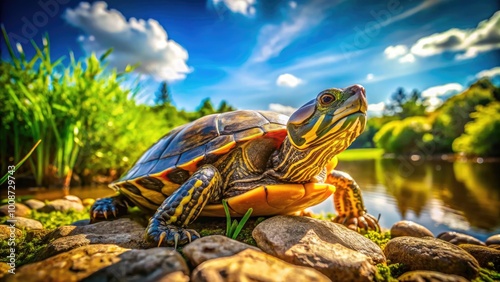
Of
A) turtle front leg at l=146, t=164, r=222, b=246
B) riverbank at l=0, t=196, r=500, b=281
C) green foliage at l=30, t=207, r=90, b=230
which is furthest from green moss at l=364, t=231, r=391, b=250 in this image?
green foliage at l=30, t=207, r=90, b=230

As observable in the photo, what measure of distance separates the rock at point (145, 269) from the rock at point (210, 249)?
7 cm

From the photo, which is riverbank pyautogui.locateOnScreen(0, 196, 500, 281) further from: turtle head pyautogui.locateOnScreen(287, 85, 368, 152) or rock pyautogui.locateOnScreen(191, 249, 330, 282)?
turtle head pyautogui.locateOnScreen(287, 85, 368, 152)

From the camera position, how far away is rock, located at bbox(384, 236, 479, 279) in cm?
117

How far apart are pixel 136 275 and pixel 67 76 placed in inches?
190

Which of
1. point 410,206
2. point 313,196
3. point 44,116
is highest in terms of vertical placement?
point 44,116

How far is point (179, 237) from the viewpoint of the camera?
52.9 inches

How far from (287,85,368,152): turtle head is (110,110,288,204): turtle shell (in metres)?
0.36

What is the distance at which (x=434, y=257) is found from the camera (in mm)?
1206

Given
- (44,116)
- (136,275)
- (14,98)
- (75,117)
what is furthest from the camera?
(75,117)

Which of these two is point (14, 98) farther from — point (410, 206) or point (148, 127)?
point (410, 206)

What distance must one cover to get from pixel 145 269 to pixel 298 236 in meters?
0.77

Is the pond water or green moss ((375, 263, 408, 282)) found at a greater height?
green moss ((375, 263, 408, 282))

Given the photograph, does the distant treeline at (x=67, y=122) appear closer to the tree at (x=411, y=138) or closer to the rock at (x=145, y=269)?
the rock at (x=145, y=269)

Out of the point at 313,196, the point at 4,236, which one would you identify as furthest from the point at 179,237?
the point at 4,236
